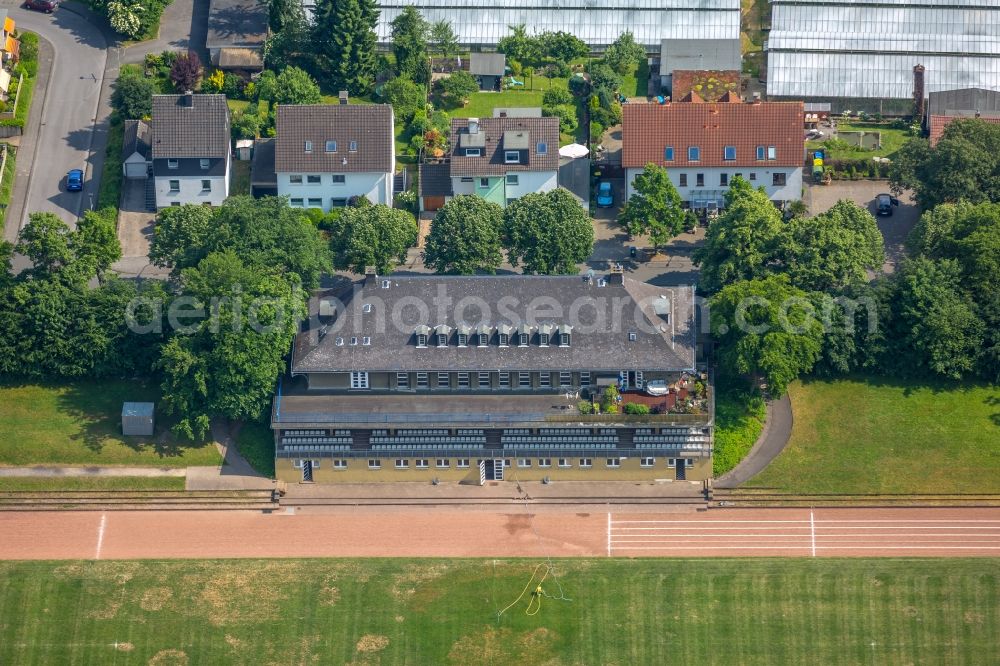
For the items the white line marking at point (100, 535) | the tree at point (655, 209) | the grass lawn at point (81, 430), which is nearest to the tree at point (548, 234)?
the tree at point (655, 209)

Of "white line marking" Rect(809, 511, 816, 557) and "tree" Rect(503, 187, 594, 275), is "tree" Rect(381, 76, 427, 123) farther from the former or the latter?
"white line marking" Rect(809, 511, 816, 557)

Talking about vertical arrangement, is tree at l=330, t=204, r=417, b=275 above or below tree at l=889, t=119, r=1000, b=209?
below

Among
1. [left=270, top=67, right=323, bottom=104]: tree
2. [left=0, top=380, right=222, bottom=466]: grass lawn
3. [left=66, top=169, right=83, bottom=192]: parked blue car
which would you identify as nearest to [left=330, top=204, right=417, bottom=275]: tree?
[left=0, top=380, right=222, bottom=466]: grass lawn

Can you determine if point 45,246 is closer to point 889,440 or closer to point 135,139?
point 135,139

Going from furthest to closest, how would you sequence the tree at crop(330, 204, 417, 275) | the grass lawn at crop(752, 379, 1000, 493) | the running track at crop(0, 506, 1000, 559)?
the tree at crop(330, 204, 417, 275) < the grass lawn at crop(752, 379, 1000, 493) < the running track at crop(0, 506, 1000, 559)

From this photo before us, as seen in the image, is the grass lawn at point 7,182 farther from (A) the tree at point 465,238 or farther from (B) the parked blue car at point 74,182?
(A) the tree at point 465,238

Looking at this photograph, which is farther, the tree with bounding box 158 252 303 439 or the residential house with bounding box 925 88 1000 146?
the residential house with bounding box 925 88 1000 146
